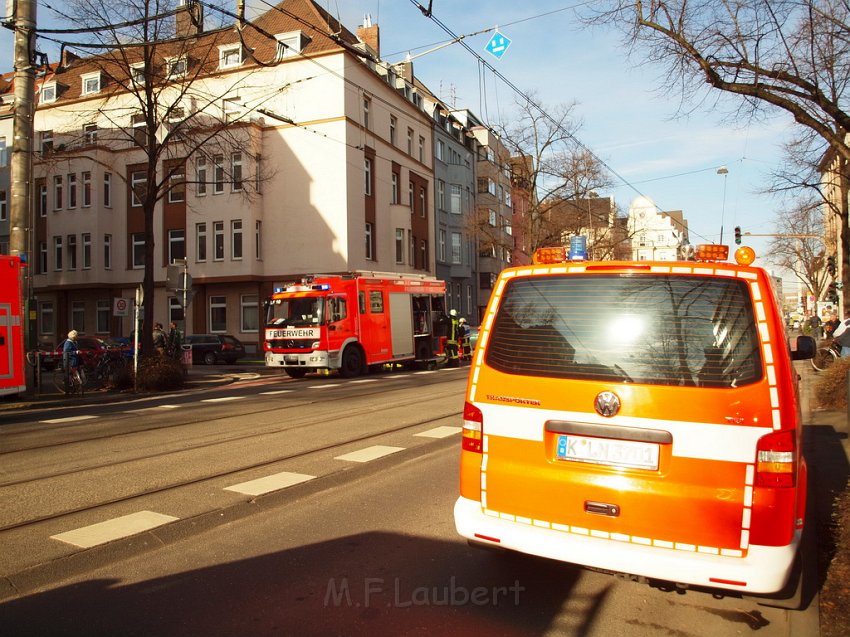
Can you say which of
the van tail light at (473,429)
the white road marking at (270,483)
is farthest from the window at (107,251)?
the van tail light at (473,429)

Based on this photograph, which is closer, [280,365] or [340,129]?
[280,365]

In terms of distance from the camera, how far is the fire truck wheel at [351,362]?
20.1 meters

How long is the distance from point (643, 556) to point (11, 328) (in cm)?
1417

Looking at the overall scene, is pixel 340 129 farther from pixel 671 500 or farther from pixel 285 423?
pixel 671 500

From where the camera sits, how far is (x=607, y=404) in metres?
3.43

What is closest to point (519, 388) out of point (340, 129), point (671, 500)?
point (671, 500)

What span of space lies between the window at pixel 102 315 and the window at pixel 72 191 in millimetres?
5438

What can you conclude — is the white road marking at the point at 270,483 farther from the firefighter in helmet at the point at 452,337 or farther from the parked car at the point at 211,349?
the parked car at the point at 211,349

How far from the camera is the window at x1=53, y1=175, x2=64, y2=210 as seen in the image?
37.4 meters

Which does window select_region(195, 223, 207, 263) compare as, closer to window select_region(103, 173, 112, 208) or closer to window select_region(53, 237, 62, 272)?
window select_region(103, 173, 112, 208)

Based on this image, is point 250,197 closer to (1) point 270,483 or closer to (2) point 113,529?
(1) point 270,483

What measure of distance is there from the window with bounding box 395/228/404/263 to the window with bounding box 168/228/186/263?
11365 mm

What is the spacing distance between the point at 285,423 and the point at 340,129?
→ 80.0ft

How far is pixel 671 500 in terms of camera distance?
3.26 m
